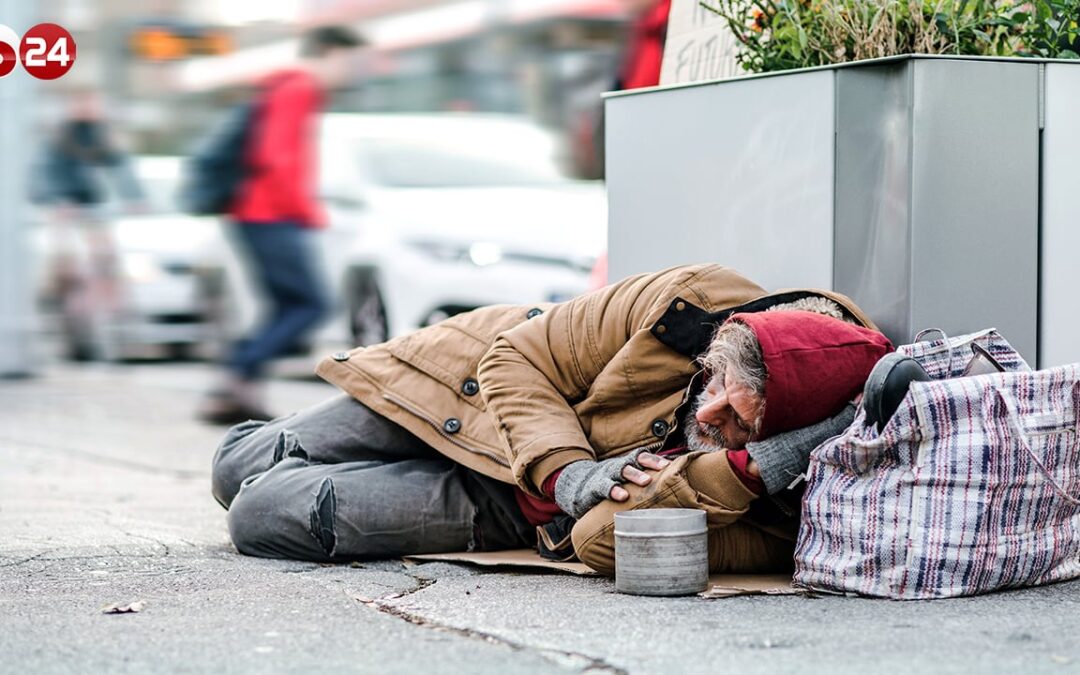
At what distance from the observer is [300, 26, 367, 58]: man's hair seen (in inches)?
329

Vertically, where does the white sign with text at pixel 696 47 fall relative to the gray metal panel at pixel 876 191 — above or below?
above

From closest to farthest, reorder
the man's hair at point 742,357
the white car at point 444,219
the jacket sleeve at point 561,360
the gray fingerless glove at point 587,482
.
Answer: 1. the man's hair at point 742,357
2. the gray fingerless glove at point 587,482
3. the jacket sleeve at point 561,360
4. the white car at point 444,219

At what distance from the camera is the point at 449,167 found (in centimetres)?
1012

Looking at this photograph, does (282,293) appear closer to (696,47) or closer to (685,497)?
(696,47)

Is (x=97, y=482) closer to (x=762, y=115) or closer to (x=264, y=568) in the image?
(x=264, y=568)

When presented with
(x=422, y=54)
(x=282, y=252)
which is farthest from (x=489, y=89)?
(x=282, y=252)

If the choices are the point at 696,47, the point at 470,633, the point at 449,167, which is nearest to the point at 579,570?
the point at 470,633

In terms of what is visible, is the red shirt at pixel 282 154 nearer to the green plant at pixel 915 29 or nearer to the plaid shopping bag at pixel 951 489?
the green plant at pixel 915 29

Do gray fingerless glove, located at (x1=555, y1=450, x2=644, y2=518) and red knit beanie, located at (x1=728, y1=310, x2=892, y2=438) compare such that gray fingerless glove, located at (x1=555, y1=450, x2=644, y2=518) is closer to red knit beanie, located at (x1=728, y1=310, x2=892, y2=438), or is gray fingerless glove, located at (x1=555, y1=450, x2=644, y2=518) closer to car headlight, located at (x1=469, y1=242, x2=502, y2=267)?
red knit beanie, located at (x1=728, y1=310, x2=892, y2=438)

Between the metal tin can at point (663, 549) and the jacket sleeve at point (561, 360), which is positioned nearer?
the metal tin can at point (663, 549)

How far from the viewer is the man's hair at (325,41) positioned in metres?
8.37

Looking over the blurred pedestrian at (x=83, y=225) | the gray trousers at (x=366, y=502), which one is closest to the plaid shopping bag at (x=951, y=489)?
the gray trousers at (x=366, y=502)

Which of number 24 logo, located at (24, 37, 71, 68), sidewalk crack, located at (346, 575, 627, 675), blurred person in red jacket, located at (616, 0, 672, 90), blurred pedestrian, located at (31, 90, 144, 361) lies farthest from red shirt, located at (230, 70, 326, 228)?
sidewalk crack, located at (346, 575, 627, 675)

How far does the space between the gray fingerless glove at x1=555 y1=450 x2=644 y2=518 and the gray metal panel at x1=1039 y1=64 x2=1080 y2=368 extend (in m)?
1.18
